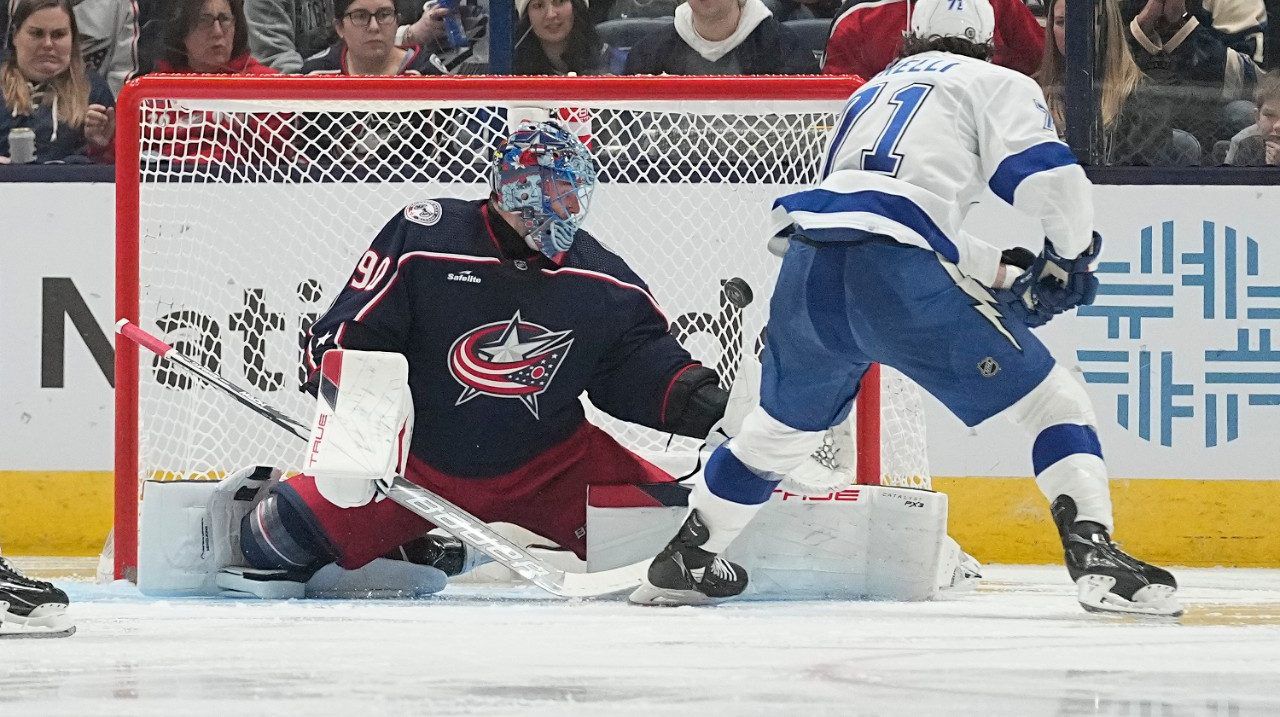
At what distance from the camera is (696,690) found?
191 centimetres

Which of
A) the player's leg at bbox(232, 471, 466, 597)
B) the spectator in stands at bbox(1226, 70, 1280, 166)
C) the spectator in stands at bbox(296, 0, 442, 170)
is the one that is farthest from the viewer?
the spectator in stands at bbox(1226, 70, 1280, 166)

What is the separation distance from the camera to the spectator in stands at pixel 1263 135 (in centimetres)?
452

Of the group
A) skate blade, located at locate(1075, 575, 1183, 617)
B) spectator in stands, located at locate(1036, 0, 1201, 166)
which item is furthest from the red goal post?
spectator in stands, located at locate(1036, 0, 1201, 166)

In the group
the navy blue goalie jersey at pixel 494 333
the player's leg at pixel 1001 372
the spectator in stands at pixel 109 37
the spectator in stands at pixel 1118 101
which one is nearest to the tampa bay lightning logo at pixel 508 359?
the navy blue goalie jersey at pixel 494 333

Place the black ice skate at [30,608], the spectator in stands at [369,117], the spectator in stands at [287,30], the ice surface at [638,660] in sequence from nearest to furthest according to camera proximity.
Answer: the ice surface at [638,660] → the black ice skate at [30,608] → the spectator in stands at [369,117] → the spectator in stands at [287,30]

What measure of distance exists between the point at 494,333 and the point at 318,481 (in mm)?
447

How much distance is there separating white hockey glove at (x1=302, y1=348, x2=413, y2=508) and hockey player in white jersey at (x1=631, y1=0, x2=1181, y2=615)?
0.54 meters

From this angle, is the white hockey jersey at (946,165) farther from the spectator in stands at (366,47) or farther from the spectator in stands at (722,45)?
the spectator in stands at (366,47)

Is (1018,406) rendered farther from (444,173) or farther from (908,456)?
(444,173)

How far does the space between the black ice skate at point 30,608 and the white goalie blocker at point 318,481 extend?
67 cm

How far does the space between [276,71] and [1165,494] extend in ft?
8.60

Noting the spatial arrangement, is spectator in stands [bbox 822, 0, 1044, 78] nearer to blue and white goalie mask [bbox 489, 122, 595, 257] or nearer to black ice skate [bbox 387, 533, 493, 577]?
blue and white goalie mask [bbox 489, 122, 595, 257]

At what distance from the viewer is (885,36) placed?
4590 mm

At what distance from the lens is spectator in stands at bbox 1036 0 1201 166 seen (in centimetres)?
453
